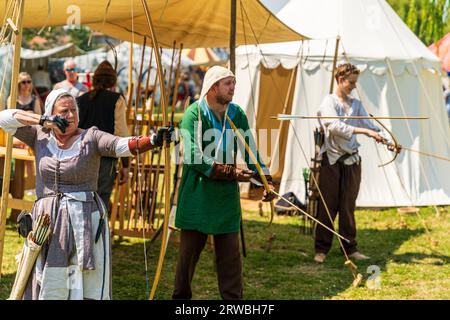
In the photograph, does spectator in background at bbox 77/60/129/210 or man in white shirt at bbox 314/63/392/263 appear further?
man in white shirt at bbox 314/63/392/263

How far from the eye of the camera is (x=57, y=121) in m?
3.86

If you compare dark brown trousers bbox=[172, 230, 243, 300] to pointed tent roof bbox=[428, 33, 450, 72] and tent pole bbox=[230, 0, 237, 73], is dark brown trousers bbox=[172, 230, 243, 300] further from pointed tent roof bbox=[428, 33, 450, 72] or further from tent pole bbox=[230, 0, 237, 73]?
pointed tent roof bbox=[428, 33, 450, 72]

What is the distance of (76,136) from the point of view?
4156 millimetres

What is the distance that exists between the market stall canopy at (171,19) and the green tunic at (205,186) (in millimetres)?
1040

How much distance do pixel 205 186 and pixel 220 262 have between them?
0.48 meters

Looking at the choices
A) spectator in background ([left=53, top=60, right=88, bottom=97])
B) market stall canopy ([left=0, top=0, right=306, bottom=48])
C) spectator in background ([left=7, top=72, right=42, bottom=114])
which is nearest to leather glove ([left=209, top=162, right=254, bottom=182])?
market stall canopy ([left=0, top=0, right=306, bottom=48])

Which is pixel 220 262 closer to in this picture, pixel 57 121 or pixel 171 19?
pixel 57 121

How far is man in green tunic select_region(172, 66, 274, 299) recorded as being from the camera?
477cm

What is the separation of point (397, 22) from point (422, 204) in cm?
232

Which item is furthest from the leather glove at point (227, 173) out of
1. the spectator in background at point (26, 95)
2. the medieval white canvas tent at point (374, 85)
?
the medieval white canvas tent at point (374, 85)

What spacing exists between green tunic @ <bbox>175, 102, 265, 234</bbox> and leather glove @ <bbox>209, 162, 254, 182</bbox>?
0.11 ft

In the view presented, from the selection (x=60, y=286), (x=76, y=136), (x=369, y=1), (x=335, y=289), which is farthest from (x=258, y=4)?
(x=369, y=1)

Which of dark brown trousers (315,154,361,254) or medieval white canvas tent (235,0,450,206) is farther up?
medieval white canvas tent (235,0,450,206)
